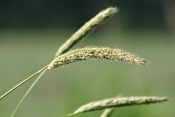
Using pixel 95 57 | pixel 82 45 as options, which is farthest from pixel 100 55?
pixel 82 45

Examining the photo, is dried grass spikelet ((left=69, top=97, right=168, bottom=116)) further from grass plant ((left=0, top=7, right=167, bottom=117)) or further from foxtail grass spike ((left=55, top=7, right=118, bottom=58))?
foxtail grass spike ((left=55, top=7, right=118, bottom=58))

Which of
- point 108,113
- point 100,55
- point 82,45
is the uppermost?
point 82,45

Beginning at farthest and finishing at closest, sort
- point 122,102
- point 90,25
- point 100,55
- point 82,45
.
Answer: point 82,45, point 90,25, point 122,102, point 100,55

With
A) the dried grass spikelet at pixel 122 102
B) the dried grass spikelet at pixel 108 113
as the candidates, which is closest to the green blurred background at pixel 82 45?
the dried grass spikelet at pixel 108 113

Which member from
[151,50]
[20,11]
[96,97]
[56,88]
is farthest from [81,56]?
[20,11]

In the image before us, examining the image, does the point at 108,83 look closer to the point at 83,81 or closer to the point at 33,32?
the point at 83,81

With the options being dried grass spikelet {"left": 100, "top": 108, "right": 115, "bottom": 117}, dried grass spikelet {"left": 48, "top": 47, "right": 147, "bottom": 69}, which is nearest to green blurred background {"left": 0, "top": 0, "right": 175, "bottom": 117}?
dried grass spikelet {"left": 100, "top": 108, "right": 115, "bottom": 117}

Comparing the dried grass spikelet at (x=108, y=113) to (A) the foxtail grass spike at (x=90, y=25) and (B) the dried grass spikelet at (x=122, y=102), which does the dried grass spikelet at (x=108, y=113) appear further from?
(A) the foxtail grass spike at (x=90, y=25)

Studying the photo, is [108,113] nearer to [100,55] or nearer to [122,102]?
[122,102]
